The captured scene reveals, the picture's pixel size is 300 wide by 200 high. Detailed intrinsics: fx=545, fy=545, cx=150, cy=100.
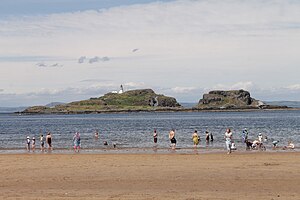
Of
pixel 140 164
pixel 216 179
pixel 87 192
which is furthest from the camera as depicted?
pixel 140 164

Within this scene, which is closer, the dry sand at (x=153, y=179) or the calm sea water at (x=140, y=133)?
the dry sand at (x=153, y=179)

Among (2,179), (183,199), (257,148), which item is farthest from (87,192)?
(257,148)

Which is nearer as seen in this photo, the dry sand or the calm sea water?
the dry sand

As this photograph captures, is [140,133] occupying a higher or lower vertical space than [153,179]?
higher

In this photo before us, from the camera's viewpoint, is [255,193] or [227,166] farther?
[227,166]

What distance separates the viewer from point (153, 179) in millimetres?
23188

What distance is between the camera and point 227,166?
27.9m

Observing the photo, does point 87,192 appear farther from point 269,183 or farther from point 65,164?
point 65,164

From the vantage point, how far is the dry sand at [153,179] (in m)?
19.2

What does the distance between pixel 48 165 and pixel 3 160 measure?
519cm

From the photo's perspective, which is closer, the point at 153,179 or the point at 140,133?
the point at 153,179

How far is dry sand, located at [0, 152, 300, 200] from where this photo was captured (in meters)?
19.2

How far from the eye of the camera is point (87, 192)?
781 inches

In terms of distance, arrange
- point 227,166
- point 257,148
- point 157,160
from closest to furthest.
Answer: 1. point 227,166
2. point 157,160
3. point 257,148
